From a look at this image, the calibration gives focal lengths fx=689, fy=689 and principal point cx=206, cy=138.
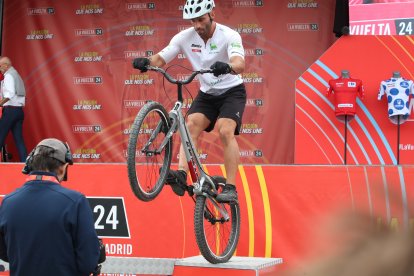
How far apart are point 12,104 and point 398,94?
19.7 feet

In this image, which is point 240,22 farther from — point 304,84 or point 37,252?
point 37,252

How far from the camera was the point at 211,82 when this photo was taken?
18.1 feet

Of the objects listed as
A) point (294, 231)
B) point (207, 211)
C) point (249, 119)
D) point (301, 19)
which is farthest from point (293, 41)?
point (207, 211)

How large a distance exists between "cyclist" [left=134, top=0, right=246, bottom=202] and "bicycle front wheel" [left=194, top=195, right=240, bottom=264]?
0.21 m

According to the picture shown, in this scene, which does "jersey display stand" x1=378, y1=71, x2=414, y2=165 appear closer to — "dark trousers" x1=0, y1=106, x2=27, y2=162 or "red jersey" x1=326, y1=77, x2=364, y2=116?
"red jersey" x1=326, y1=77, x2=364, y2=116

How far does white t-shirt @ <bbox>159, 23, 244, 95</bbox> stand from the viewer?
Answer: 17.6 ft

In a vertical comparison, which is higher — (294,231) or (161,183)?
(161,183)

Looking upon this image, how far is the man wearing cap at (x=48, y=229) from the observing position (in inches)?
131

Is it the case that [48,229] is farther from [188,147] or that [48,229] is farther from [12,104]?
[12,104]

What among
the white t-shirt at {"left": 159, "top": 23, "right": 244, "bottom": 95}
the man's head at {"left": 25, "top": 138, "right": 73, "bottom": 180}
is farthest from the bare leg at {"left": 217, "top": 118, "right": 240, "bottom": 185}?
the man's head at {"left": 25, "top": 138, "right": 73, "bottom": 180}

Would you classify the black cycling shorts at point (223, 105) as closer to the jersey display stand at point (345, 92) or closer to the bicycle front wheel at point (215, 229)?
the bicycle front wheel at point (215, 229)

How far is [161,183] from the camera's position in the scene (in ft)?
16.6

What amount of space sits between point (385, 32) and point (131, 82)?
4338 mm

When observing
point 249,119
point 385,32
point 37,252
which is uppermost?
point 385,32
